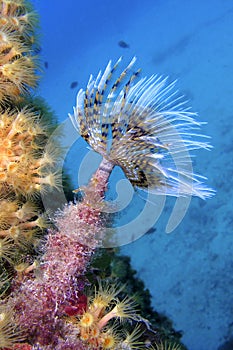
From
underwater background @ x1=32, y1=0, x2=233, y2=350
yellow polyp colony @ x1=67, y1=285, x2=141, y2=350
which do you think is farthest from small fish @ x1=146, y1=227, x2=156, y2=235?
yellow polyp colony @ x1=67, y1=285, x2=141, y2=350

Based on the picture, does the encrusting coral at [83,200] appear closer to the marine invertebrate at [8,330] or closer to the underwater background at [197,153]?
the marine invertebrate at [8,330]

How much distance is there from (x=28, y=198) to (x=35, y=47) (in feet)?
6.13

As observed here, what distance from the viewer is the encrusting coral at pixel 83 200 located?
282 centimetres

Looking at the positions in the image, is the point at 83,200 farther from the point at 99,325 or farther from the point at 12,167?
the point at 99,325

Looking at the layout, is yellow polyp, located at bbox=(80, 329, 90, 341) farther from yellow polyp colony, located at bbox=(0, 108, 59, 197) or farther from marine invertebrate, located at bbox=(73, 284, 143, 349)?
yellow polyp colony, located at bbox=(0, 108, 59, 197)

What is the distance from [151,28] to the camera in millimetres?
21656

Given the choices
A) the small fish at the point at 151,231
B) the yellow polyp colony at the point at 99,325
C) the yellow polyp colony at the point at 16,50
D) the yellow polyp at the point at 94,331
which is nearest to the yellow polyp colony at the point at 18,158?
the yellow polyp colony at the point at 16,50

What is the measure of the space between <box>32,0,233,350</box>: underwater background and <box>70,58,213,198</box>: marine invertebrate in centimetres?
58

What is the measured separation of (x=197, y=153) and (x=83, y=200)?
877 cm

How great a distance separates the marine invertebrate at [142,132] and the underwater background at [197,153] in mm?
583

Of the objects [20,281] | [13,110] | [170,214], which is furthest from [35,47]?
[170,214]

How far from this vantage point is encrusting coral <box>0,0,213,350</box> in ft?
9.25

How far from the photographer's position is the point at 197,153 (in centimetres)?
1124

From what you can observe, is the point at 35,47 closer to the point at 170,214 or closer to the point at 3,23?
the point at 3,23
